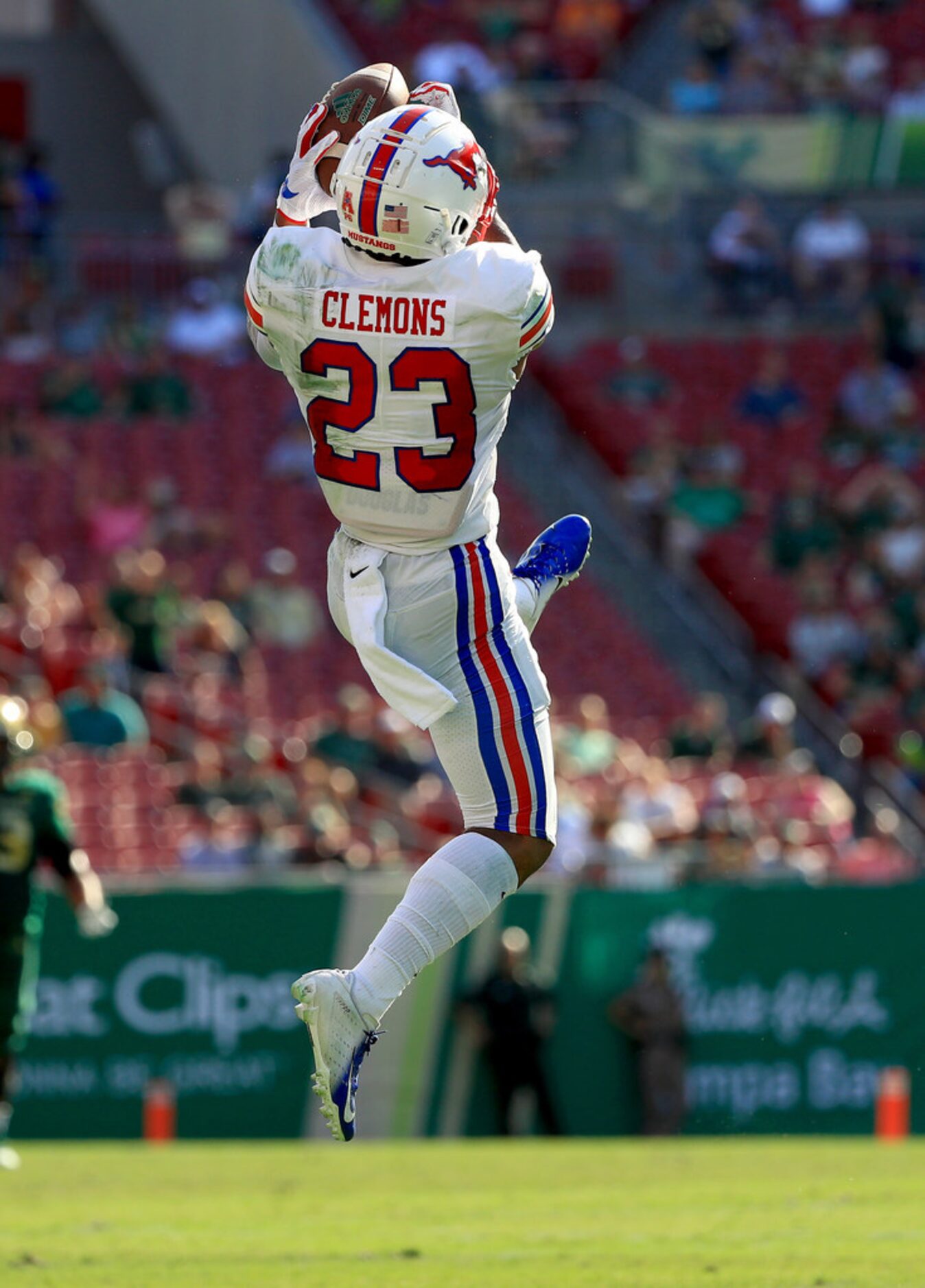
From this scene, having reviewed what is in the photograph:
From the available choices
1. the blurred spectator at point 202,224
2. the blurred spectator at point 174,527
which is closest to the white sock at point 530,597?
the blurred spectator at point 174,527

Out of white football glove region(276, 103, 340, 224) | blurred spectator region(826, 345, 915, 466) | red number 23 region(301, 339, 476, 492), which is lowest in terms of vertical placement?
blurred spectator region(826, 345, 915, 466)

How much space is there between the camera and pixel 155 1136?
13.5 meters

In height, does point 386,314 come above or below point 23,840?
above

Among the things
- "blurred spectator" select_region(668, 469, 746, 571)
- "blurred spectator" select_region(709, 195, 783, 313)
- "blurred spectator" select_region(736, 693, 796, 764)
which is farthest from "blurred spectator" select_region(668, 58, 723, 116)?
"blurred spectator" select_region(736, 693, 796, 764)

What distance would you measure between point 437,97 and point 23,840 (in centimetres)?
464

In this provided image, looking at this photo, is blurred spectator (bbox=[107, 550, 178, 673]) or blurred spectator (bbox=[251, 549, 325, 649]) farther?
blurred spectator (bbox=[251, 549, 325, 649])

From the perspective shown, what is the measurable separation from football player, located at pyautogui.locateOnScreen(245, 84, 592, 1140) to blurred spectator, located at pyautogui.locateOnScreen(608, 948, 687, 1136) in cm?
766

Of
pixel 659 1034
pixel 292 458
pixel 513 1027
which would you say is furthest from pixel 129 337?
pixel 659 1034

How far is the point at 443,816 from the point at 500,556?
9134 millimetres

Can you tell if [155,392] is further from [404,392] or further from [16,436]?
[404,392]

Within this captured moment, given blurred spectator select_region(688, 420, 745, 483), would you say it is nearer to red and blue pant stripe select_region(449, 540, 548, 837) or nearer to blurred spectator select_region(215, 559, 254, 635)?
blurred spectator select_region(215, 559, 254, 635)

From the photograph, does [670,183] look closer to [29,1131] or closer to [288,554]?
[288,554]

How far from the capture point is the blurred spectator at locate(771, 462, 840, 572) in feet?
65.1

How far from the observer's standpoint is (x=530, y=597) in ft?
21.1
